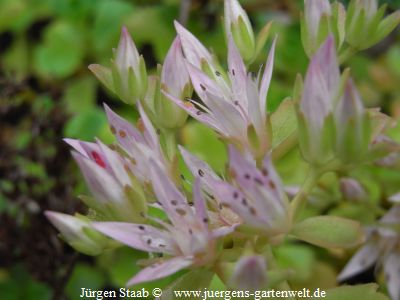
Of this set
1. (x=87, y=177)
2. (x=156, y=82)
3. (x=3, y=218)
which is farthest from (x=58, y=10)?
(x=87, y=177)

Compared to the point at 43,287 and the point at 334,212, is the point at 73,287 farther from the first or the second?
the point at 334,212

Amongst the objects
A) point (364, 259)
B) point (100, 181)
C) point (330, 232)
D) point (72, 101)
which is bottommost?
point (364, 259)

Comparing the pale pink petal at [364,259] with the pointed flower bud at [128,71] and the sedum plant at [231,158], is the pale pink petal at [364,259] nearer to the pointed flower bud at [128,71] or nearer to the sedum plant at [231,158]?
the sedum plant at [231,158]

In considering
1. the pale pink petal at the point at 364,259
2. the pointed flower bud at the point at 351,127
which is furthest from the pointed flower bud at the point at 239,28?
the pale pink petal at the point at 364,259

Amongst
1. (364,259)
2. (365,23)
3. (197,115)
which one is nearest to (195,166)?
(197,115)

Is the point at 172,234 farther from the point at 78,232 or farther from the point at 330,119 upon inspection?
the point at 330,119
